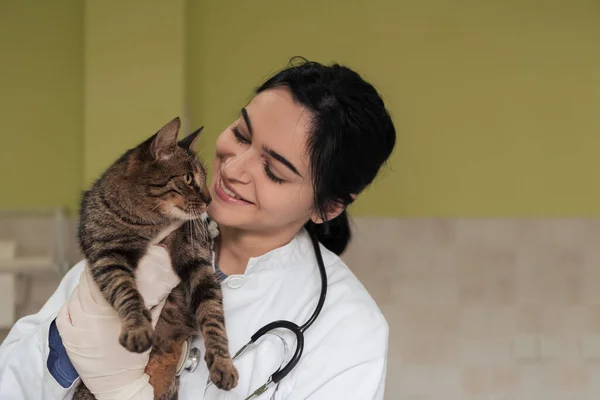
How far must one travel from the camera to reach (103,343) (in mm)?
1219

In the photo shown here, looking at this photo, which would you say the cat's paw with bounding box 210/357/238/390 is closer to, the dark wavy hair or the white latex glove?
the white latex glove

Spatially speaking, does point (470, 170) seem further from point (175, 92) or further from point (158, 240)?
point (158, 240)

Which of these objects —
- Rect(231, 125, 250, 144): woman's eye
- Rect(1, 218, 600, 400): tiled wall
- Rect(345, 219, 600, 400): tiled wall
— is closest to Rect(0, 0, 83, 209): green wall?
Rect(1, 218, 600, 400): tiled wall

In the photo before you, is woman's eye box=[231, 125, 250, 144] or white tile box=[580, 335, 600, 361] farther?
white tile box=[580, 335, 600, 361]

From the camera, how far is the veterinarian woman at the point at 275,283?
1.25m

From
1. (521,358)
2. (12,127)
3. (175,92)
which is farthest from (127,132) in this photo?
(521,358)

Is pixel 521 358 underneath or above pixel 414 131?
underneath

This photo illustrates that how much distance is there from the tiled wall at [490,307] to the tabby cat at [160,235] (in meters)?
1.15

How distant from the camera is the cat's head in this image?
125 cm

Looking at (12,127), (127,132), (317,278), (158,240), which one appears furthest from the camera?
(12,127)

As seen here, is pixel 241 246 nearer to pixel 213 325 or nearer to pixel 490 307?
pixel 213 325

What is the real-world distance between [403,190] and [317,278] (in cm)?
103

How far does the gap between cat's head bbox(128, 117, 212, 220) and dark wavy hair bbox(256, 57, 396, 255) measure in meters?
0.24

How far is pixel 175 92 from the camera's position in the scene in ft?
7.12
